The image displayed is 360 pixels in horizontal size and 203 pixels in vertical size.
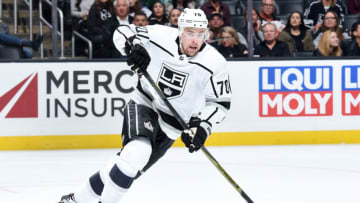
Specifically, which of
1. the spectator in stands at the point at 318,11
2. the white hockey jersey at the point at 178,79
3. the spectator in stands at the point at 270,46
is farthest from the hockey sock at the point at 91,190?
the spectator in stands at the point at 318,11

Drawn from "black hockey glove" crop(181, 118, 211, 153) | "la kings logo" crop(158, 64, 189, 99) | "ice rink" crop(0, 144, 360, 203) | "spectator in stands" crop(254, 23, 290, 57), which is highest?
"spectator in stands" crop(254, 23, 290, 57)

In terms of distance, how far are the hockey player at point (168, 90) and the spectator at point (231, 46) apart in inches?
136

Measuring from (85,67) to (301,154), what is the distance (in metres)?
2.15

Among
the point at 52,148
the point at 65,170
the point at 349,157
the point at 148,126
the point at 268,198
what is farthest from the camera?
the point at 52,148

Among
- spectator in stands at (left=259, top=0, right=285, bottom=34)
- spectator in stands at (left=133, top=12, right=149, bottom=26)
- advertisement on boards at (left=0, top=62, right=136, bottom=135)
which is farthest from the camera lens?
spectator in stands at (left=259, top=0, right=285, bottom=34)

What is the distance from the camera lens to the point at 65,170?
6.35m

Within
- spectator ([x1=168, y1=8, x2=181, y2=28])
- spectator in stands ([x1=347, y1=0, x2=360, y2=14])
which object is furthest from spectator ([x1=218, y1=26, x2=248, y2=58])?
spectator in stands ([x1=347, y1=0, x2=360, y2=14])

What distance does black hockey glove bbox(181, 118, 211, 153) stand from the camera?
159 inches

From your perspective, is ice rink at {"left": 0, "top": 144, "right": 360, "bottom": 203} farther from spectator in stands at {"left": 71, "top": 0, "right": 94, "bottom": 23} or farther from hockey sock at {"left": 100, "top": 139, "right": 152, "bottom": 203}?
spectator in stands at {"left": 71, "top": 0, "right": 94, "bottom": 23}

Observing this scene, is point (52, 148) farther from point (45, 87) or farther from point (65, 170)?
point (65, 170)

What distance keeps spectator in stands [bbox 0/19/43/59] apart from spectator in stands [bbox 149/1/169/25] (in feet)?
3.63

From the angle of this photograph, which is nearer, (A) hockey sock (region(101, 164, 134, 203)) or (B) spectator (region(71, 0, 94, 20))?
(A) hockey sock (region(101, 164, 134, 203))

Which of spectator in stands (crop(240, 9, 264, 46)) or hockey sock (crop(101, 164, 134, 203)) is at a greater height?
spectator in stands (crop(240, 9, 264, 46))

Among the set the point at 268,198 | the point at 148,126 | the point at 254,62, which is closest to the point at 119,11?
the point at 254,62
